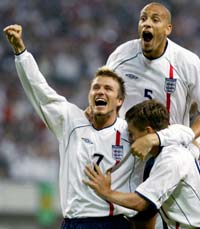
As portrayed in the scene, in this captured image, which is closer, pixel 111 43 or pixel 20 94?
pixel 20 94

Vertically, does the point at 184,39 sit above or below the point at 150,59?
above

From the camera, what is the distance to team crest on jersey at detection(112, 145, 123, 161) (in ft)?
20.3

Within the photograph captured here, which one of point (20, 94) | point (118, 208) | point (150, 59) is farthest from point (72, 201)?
point (20, 94)

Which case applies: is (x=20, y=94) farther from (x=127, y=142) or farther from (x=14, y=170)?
(x=127, y=142)

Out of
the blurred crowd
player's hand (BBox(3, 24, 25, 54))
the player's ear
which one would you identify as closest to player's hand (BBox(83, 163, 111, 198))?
the player's ear

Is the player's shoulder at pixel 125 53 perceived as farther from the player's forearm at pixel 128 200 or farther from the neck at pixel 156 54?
the player's forearm at pixel 128 200

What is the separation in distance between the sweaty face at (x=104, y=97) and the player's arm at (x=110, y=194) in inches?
16.5

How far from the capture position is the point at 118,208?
614cm

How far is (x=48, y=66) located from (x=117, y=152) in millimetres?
9988

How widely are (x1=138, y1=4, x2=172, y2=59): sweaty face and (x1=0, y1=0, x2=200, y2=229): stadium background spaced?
23.7 ft

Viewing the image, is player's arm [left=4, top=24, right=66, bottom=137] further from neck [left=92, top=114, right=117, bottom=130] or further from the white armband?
the white armband

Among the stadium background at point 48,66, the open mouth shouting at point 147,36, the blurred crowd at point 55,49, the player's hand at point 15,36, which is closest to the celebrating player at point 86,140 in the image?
the player's hand at point 15,36

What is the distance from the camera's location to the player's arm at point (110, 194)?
585 centimetres

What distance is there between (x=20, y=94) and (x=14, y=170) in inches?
67.2
